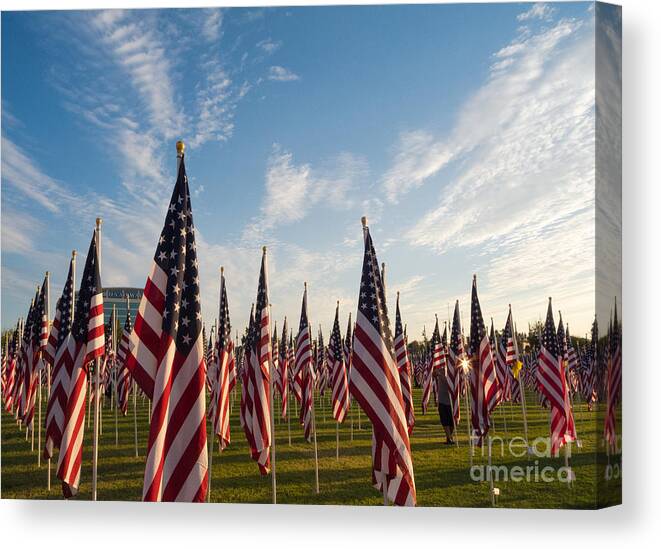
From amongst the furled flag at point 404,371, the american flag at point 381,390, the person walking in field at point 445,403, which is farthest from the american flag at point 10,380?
the american flag at point 381,390

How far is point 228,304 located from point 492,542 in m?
6.07

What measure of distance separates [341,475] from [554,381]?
4720 millimetres

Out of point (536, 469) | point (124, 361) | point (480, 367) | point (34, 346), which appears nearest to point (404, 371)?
point (480, 367)

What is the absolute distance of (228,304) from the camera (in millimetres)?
11867

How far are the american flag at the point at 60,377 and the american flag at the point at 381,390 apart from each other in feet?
13.2

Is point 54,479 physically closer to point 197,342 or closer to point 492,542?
point 197,342

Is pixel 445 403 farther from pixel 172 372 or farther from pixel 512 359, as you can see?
pixel 172 372

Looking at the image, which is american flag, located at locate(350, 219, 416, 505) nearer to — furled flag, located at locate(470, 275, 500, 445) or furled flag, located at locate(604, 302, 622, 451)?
furled flag, located at locate(604, 302, 622, 451)

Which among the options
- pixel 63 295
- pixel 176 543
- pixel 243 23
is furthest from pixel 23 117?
pixel 176 543

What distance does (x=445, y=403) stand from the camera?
16891 millimetres

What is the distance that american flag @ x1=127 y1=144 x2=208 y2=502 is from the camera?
651 centimetres

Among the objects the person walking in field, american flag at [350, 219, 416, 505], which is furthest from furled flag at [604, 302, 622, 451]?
the person walking in field

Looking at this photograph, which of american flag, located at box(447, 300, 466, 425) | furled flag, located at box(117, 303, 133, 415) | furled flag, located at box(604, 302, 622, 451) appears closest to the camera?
furled flag, located at box(604, 302, 622, 451)

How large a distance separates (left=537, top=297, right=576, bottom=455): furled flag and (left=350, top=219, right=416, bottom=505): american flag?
4456mm
